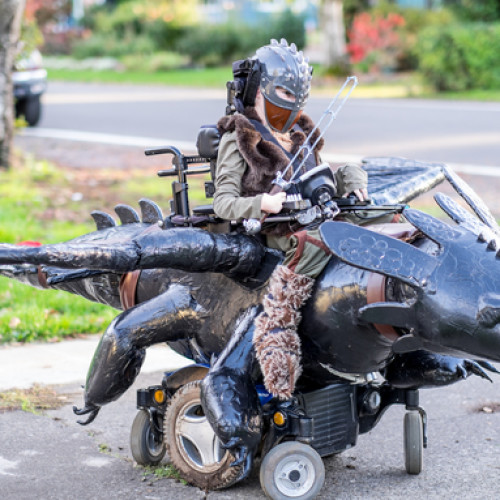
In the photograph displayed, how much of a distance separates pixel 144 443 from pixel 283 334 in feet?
3.09

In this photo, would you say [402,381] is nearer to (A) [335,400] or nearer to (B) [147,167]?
(A) [335,400]

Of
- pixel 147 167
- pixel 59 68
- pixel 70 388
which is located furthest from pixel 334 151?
pixel 59 68

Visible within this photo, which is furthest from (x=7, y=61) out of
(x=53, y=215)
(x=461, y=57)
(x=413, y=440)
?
(x=461, y=57)

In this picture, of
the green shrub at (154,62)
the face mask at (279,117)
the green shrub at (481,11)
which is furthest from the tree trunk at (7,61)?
the green shrub at (154,62)

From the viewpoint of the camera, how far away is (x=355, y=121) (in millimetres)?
15562

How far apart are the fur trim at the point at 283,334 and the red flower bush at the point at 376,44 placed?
21.6 meters

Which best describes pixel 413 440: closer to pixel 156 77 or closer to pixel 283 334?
pixel 283 334

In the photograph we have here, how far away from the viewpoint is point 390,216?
4.11 m

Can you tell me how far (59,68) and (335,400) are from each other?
99.1ft

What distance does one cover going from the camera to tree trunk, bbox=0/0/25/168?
9.70m

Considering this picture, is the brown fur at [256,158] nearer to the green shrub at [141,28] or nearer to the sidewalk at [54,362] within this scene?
the sidewalk at [54,362]

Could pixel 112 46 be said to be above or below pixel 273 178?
below

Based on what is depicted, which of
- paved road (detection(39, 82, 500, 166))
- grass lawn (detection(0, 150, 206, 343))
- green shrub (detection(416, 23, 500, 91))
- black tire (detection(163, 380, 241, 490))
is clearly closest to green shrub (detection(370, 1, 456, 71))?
green shrub (detection(416, 23, 500, 91))

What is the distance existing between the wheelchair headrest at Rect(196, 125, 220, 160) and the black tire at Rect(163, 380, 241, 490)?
97cm
